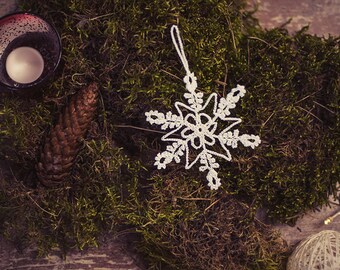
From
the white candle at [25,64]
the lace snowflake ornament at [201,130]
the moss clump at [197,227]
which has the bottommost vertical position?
the moss clump at [197,227]

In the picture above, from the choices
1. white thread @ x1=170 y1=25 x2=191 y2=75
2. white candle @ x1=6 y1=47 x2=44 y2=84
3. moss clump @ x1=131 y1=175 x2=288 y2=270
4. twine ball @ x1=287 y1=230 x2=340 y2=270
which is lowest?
twine ball @ x1=287 y1=230 x2=340 y2=270

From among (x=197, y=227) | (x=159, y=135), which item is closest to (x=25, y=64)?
(x=159, y=135)

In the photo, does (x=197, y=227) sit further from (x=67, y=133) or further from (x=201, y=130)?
(x=67, y=133)

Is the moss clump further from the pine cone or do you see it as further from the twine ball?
the pine cone

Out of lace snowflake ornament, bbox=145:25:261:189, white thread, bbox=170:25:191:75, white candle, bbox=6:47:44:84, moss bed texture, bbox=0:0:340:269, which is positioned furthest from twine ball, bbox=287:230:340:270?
white candle, bbox=6:47:44:84

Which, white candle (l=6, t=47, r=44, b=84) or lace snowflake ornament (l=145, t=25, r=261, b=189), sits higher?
white candle (l=6, t=47, r=44, b=84)

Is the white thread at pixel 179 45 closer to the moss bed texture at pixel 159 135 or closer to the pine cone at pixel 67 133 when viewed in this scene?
the moss bed texture at pixel 159 135

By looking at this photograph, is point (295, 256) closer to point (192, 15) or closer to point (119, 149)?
point (119, 149)

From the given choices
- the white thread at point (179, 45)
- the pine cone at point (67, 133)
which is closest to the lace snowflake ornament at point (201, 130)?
the white thread at point (179, 45)
